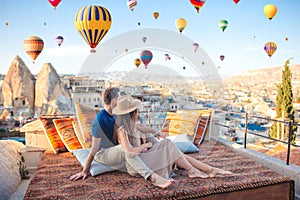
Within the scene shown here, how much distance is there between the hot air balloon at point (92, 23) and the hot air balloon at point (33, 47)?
821cm

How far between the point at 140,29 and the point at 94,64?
0.60 metres

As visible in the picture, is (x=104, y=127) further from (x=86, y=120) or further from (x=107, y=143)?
(x=86, y=120)

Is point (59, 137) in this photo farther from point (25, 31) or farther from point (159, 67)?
point (25, 31)

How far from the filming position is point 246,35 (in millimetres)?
35344

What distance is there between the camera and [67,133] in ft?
10.9

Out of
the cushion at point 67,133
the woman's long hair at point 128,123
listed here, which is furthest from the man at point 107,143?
the cushion at point 67,133

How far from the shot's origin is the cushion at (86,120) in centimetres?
320

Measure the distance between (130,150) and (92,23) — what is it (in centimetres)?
832

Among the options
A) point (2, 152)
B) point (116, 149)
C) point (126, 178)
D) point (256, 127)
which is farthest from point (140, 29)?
point (256, 127)

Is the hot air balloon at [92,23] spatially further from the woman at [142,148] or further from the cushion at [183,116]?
the woman at [142,148]

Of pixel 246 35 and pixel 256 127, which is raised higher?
pixel 246 35

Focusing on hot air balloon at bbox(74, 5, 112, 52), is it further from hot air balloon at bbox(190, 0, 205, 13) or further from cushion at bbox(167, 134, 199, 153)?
cushion at bbox(167, 134, 199, 153)

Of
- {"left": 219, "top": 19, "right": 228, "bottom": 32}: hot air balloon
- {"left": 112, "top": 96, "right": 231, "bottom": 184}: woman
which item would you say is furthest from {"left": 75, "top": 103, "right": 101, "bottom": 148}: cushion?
{"left": 219, "top": 19, "right": 228, "bottom": 32}: hot air balloon

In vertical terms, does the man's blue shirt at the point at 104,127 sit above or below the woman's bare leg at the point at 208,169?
above
